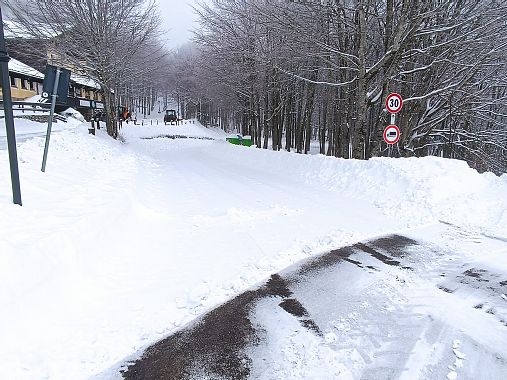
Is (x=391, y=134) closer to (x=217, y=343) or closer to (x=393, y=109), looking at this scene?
(x=393, y=109)

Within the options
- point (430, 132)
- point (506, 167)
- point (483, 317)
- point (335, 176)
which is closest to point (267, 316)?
point (483, 317)

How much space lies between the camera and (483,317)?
368cm

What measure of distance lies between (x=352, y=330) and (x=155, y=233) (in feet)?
13.1

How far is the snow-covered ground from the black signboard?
5.19 feet

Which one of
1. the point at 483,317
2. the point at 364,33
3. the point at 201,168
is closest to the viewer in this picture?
the point at 483,317

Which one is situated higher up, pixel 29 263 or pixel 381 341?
pixel 29 263

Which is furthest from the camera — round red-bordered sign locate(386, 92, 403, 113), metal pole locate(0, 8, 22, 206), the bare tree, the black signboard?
the bare tree

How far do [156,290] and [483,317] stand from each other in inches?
142

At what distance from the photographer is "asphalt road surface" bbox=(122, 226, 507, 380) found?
289cm

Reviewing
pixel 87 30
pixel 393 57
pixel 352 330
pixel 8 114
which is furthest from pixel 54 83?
pixel 87 30

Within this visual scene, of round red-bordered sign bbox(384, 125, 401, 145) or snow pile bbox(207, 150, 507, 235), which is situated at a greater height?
round red-bordered sign bbox(384, 125, 401, 145)

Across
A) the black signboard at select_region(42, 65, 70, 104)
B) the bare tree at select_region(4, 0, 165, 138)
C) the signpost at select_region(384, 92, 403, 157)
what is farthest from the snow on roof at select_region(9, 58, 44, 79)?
the signpost at select_region(384, 92, 403, 157)

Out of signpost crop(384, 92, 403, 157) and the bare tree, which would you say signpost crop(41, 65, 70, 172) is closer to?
signpost crop(384, 92, 403, 157)

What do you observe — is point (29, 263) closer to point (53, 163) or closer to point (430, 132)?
point (53, 163)
